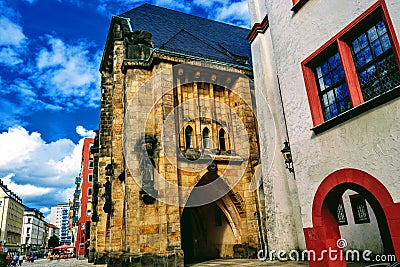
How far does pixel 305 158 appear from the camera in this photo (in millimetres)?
6961

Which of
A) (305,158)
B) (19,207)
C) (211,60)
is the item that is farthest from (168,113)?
(19,207)

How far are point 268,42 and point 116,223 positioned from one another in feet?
32.8

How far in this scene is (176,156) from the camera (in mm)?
13367

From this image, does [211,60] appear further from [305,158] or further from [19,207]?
[19,207]

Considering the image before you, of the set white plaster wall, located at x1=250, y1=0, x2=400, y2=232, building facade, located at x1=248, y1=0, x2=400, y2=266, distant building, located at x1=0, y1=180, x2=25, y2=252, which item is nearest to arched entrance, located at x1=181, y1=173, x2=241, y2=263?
building facade, located at x1=248, y1=0, x2=400, y2=266

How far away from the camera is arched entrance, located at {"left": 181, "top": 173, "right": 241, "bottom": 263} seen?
15073mm

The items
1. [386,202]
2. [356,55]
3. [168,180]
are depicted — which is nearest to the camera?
[386,202]

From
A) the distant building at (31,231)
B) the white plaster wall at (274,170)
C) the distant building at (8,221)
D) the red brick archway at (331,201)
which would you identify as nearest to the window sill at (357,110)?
the red brick archway at (331,201)

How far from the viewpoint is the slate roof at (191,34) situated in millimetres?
17547

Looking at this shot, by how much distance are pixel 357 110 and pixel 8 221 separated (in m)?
91.7

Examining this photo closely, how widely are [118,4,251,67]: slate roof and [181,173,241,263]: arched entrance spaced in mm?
7058

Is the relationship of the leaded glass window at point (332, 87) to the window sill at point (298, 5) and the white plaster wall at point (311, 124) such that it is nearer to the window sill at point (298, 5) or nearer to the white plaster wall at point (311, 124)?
the white plaster wall at point (311, 124)

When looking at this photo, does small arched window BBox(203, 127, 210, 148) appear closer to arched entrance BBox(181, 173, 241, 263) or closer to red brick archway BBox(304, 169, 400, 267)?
arched entrance BBox(181, 173, 241, 263)

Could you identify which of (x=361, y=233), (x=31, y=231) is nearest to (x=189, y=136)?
(x=361, y=233)
